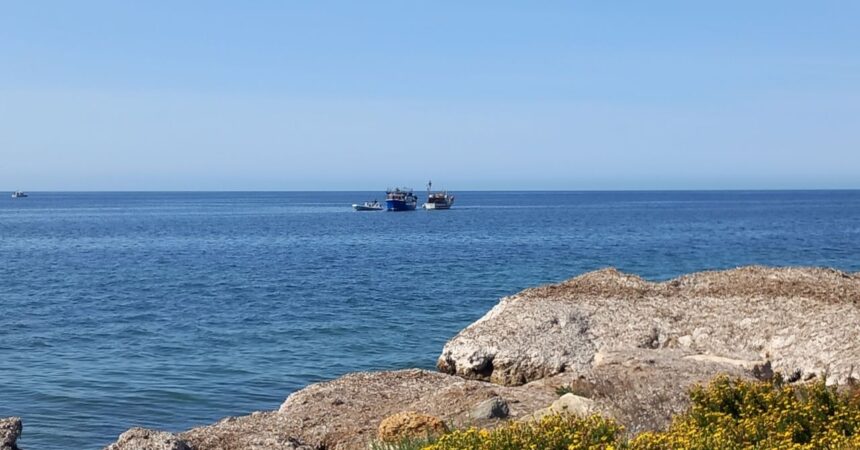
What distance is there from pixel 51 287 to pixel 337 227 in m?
70.4

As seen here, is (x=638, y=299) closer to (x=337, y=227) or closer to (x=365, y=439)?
(x=365, y=439)

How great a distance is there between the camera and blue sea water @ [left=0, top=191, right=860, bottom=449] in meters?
22.8

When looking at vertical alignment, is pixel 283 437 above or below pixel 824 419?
below

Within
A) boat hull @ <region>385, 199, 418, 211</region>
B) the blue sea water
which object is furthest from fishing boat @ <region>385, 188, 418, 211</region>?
the blue sea water

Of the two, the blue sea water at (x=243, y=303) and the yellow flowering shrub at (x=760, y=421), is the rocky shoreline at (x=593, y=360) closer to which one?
the yellow flowering shrub at (x=760, y=421)

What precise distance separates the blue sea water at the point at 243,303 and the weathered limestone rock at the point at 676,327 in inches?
186

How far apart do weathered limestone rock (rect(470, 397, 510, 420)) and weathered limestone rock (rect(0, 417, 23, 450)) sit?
243 inches

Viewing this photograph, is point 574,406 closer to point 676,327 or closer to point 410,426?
point 410,426

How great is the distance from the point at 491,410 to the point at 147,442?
16.6ft

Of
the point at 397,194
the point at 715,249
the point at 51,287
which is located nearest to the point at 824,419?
the point at 51,287

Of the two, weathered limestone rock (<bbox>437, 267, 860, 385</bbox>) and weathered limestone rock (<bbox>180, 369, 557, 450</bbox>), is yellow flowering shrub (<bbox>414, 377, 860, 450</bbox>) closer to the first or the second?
weathered limestone rock (<bbox>180, 369, 557, 450</bbox>)

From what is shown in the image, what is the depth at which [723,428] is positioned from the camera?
9.34 meters

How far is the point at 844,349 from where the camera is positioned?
62.5 feet

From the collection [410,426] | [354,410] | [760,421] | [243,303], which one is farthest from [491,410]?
[243,303]
